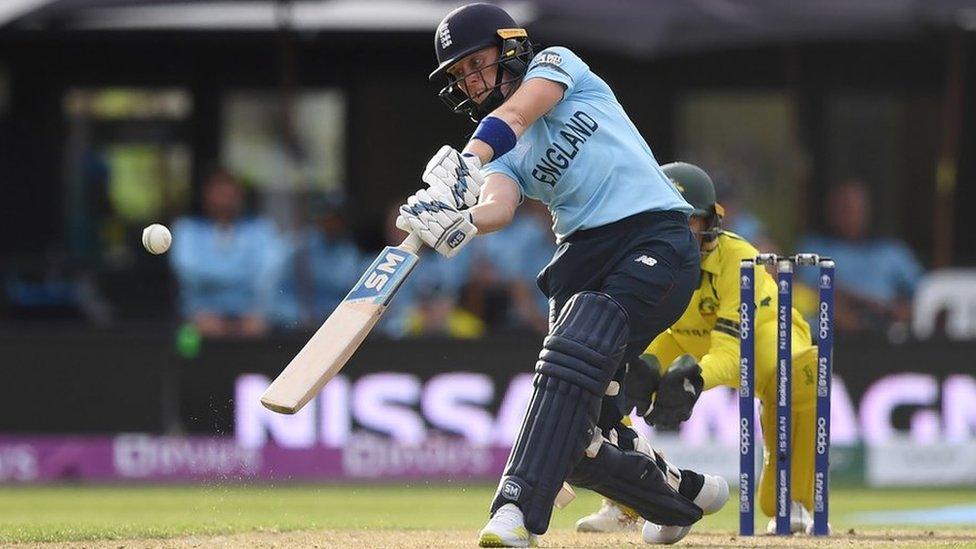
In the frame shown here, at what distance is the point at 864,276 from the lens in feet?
37.7

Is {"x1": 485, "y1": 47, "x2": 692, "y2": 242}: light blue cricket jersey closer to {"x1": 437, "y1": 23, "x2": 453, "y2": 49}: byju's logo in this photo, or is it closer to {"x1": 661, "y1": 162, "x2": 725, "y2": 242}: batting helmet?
{"x1": 437, "y1": 23, "x2": 453, "y2": 49}: byju's logo

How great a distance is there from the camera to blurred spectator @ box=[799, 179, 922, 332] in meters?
11.4

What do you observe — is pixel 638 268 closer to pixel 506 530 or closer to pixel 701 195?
pixel 506 530

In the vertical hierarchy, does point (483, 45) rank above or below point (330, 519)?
above

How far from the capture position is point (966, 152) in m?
13.8

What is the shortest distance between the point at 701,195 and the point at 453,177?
163cm

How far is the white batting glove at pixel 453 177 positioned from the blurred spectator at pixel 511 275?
20.1 ft

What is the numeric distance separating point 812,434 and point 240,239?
5.26 metres

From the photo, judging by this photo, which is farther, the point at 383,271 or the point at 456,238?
the point at 383,271

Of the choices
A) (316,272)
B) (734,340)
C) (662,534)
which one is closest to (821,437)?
(734,340)

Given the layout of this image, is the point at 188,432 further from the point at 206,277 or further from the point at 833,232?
the point at 833,232

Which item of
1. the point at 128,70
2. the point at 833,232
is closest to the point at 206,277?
the point at 128,70

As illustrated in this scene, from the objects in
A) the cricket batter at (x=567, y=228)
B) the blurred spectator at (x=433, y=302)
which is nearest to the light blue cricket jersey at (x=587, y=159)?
the cricket batter at (x=567, y=228)

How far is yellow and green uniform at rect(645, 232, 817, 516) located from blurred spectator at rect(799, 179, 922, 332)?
498 cm
